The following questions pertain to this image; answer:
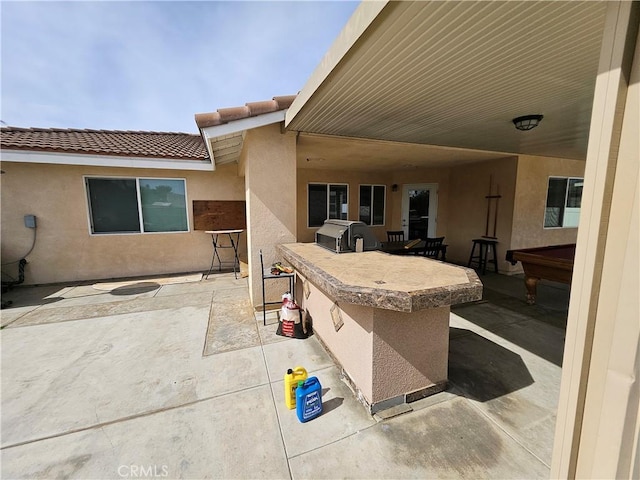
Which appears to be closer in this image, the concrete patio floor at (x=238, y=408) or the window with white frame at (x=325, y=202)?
the concrete patio floor at (x=238, y=408)

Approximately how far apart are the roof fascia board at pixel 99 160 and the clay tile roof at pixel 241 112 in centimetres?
272

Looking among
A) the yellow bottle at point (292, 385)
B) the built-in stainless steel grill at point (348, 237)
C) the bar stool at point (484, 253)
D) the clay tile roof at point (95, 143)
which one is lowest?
the yellow bottle at point (292, 385)

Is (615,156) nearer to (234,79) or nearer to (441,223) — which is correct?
(234,79)

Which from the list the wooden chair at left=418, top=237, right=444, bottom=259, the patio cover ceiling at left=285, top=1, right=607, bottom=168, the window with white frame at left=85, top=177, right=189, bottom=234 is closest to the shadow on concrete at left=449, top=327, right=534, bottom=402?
the wooden chair at left=418, top=237, right=444, bottom=259

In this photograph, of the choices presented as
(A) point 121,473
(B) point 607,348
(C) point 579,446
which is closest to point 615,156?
(B) point 607,348

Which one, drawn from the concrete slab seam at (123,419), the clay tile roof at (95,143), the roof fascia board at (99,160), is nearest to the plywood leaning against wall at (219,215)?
the roof fascia board at (99,160)

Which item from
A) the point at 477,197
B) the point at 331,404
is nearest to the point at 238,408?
the point at 331,404

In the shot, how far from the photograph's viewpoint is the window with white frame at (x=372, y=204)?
861 cm

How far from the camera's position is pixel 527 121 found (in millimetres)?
3348

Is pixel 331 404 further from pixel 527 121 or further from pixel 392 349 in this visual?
pixel 527 121

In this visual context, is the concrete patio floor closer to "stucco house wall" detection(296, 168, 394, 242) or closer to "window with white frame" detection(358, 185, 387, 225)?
"stucco house wall" detection(296, 168, 394, 242)

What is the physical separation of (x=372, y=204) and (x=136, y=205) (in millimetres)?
6769

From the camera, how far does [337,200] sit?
8281 mm

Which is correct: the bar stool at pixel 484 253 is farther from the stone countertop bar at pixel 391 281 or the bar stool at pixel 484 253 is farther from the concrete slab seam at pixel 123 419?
the concrete slab seam at pixel 123 419
